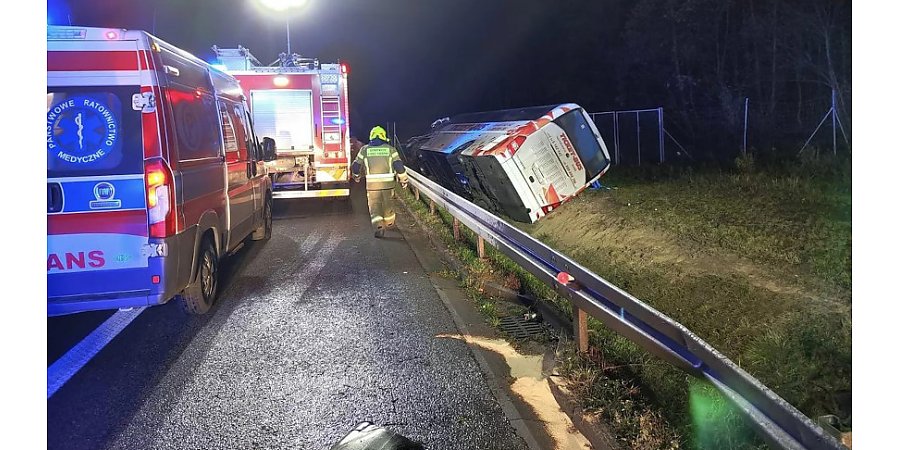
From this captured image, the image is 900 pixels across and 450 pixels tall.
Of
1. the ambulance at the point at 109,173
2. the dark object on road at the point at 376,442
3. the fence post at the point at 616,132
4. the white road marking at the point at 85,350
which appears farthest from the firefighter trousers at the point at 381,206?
the dark object on road at the point at 376,442

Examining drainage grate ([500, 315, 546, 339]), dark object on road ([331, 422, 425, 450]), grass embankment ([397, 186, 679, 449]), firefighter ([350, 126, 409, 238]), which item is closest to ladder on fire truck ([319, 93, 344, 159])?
firefighter ([350, 126, 409, 238])

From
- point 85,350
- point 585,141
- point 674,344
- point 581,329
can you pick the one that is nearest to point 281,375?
point 85,350

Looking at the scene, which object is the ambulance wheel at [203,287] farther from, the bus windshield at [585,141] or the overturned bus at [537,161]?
the bus windshield at [585,141]

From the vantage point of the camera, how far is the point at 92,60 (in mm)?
5215

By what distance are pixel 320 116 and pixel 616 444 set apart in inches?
428

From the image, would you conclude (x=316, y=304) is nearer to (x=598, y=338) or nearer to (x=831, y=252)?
(x=598, y=338)

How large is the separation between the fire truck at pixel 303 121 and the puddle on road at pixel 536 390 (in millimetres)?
8319

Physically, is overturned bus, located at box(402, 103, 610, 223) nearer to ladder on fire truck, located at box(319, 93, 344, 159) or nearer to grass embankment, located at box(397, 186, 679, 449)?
grass embankment, located at box(397, 186, 679, 449)

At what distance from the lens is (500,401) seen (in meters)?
4.41

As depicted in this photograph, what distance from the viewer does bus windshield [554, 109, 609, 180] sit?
986 cm

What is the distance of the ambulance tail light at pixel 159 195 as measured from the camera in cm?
525

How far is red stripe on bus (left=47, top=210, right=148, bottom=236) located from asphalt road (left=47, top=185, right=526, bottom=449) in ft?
3.40

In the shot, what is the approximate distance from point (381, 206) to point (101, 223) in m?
5.81

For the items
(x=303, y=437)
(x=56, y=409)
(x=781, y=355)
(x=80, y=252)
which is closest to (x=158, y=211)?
(x=80, y=252)
